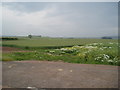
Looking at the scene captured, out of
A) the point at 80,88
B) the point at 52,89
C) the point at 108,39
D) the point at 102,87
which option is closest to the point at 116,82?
the point at 102,87

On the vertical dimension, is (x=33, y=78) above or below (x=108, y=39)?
below

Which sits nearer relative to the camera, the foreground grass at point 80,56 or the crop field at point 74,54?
the foreground grass at point 80,56

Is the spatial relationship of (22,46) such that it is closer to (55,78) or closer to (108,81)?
(55,78)

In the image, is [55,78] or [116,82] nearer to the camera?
[116,82]

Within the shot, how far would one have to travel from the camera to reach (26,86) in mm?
4852

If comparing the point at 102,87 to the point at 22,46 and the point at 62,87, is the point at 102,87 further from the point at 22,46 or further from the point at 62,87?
the point at 22,46

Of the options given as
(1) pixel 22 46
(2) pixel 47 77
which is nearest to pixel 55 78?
(2) pixel 47 77

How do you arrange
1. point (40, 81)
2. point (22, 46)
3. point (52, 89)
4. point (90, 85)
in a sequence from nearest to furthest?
point (52, 89)
point (90, 85)
point (40, 81)
point (22, 46)

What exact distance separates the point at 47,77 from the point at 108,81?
2.40 meters

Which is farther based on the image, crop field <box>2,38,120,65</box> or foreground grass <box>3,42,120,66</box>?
crop field <box>2,38,120,65</box>

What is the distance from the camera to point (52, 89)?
183 inches

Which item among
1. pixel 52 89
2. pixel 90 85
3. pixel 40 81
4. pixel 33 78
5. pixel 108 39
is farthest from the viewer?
pixel 108 39

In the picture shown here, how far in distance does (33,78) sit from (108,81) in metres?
2.95

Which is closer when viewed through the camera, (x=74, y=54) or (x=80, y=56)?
(x=80, y=56)
